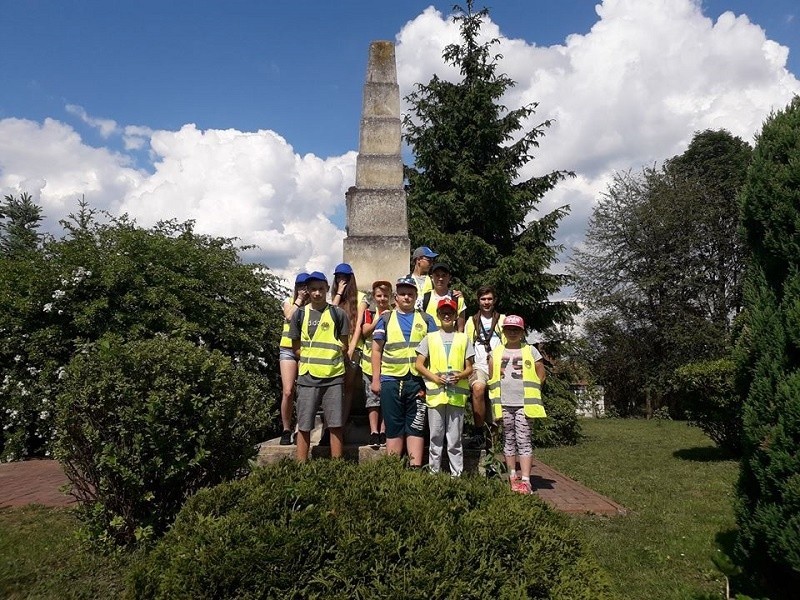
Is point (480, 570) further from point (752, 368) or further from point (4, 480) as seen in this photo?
point (4, 480)

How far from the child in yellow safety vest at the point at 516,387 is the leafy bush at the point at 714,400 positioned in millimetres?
5238

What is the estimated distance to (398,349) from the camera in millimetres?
5406

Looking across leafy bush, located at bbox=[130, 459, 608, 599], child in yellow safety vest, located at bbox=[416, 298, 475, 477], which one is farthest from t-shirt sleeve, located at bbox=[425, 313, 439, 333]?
leafy bush, located at bbox=[130, 459, 608, 599]

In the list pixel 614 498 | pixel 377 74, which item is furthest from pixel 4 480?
pixel 614 498

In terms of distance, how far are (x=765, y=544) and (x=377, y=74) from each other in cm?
667

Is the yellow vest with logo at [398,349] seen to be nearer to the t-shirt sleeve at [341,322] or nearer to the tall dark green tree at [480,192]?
the t-shirt sleeve at [341,322]

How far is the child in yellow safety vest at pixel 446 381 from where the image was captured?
5.16m

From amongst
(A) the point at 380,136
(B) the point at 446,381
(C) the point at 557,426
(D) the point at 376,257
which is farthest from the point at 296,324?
(C) the point at 557,426

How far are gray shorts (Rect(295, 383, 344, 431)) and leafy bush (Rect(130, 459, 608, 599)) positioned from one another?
2.35 metres

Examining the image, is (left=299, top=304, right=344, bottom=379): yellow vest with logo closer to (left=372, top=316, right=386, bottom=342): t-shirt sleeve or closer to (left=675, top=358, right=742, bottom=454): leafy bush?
(left=372, top=316, right=386, bottom=342): t-shirt sleeve

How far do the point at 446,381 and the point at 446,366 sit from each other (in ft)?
0.44

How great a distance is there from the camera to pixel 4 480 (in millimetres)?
8109

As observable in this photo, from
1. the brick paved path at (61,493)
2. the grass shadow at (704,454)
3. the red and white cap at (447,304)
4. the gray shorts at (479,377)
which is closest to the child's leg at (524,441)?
the brick paved path at (61,493)

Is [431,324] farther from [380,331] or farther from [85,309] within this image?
[85,309]
